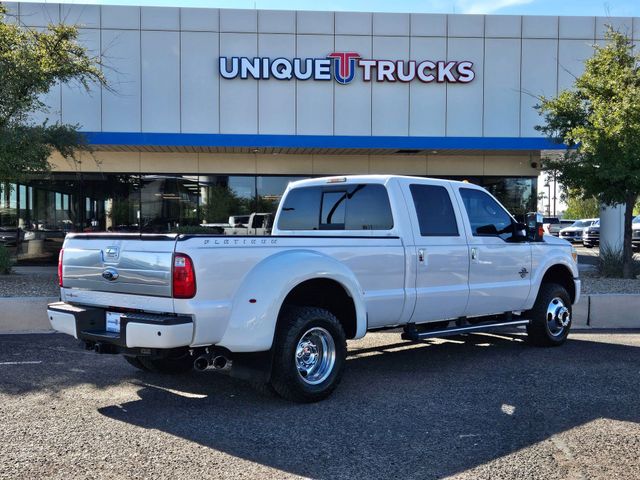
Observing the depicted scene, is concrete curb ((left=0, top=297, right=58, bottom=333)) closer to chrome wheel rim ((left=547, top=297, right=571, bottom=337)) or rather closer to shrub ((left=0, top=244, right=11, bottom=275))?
shrub ((left=0, top=244, right=11, bottom=275))

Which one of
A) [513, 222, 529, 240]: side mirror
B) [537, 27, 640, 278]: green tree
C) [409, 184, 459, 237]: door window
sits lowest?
[513, 222, 529, 240]: side mirror

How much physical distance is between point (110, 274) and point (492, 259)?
4.27m

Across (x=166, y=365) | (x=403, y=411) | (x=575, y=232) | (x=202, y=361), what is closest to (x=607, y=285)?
(x=403, y=411)

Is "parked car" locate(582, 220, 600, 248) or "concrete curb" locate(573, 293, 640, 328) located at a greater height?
"parked car" locate(582, 220, 600, 248)

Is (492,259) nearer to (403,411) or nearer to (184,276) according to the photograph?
(403,411)

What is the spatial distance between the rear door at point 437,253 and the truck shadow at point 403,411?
29.1 inches

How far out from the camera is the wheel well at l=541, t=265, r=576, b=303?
8297 millimetres

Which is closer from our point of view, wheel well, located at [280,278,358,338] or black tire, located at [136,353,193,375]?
wheel well, located at [280,278,358,338]

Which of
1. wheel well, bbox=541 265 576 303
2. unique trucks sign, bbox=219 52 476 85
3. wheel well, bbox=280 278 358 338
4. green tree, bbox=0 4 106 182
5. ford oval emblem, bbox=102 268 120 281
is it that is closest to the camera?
ford oval emblem, bbox=102 268 120 281

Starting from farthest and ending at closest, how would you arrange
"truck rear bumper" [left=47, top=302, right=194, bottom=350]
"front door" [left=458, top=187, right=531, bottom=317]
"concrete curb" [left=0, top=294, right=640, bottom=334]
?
"concrete curb" [left=0, top=294, right=640, bottom=334], "front door" [left=458, top=187, right=531, bottom=317], "truck rear bumper" [left=47, top=302, right=194, bottom=350]

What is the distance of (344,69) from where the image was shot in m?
17.8

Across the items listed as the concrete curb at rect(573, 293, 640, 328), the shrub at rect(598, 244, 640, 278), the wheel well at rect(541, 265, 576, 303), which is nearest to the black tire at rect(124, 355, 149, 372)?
the wheel well at rect(541, 265, 576, 303)

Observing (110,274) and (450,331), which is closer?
(110,274)

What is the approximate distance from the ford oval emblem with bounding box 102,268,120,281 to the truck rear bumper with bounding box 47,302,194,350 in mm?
306
